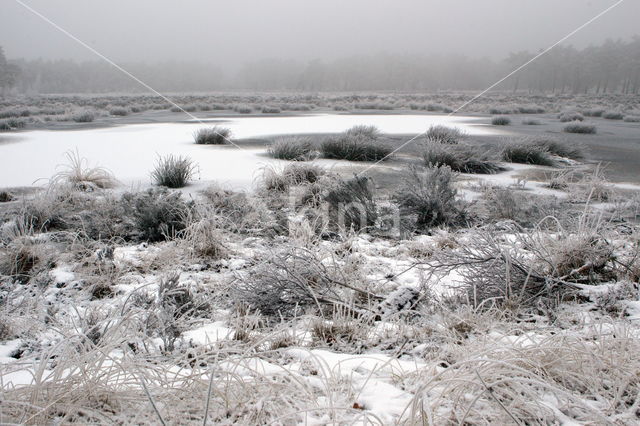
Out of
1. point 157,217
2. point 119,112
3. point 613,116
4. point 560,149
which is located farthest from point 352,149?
point 613,116

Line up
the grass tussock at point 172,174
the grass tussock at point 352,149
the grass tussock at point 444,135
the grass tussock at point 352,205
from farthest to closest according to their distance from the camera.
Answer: the grass tussock at point 444,135 → the grass tussock at point 352,149 → the grass tussock at point 172,174 → the grass tussock at point 352,205

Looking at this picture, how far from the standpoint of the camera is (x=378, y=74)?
9144 centimetres

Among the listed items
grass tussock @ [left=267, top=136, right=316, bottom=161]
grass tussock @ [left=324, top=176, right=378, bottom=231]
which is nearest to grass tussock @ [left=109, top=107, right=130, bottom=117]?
grass tussock @ [left=267, top=136, right=316, bottom=161]

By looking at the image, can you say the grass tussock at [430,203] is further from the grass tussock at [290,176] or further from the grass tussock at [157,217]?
the grass tussock at [157,217]

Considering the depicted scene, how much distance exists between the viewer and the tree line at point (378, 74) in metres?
69.7

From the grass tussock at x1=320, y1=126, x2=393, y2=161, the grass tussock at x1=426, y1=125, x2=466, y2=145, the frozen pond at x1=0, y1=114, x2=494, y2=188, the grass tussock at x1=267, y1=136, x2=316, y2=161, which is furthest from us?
the grass tussock at x1=426, y1=125, x2=466, y2=145

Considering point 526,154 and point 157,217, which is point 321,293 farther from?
point 526,154

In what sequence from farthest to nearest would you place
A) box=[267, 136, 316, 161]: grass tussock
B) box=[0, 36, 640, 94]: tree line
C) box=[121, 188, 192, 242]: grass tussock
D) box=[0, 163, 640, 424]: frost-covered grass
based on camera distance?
1. box=[0, 36, 640, 94]: tree line
2. box=[267, 136, 316, 161]: grass tussock
3. box=[121, 188, 192, 242]: grass tussock
4. box=[0, 163, 640, 424]: frost-covered grass

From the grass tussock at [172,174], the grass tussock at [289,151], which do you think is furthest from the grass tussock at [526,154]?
the grass tussock at [172,174]

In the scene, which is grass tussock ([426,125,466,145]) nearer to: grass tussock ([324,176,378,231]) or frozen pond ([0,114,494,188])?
frozen pond ([0,114,494,188])

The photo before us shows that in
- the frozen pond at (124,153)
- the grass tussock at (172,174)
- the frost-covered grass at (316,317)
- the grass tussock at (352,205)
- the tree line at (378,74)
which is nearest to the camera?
the frost-covered grass at (316,317)

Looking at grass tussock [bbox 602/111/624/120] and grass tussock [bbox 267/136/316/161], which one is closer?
grass tussock [bbox 267/136/316/161]

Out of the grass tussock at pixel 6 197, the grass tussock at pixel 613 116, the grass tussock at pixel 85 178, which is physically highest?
the grass tussock at pixel 613 116

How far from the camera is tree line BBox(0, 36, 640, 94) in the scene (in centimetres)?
6969
